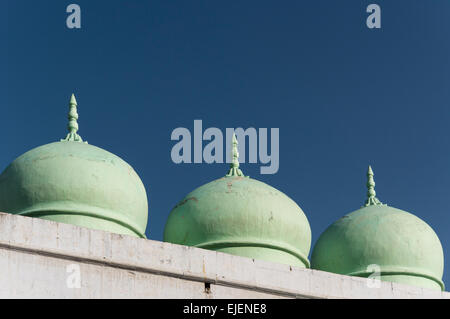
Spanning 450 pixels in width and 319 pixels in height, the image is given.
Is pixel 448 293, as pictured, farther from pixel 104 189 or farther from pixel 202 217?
pixel 104 189

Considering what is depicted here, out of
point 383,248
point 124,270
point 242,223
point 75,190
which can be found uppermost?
point 75,190

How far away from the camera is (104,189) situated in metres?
13.9

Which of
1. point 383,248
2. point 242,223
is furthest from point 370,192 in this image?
point 242,223

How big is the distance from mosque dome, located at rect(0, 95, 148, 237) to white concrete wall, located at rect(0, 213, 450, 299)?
4.21 ft

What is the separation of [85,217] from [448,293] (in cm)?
485

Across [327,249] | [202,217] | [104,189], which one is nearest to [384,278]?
[327,249]

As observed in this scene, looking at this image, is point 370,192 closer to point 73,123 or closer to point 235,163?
point 235,163

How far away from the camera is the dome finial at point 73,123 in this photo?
593 inches

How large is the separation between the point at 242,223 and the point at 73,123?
2803mm

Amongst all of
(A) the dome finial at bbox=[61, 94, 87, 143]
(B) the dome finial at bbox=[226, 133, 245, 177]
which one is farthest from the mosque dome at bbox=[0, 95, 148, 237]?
(B) the dome finial at bbox=[226, 133, 245, 177]

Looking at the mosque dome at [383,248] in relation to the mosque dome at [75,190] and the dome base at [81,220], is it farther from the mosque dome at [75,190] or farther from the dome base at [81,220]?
the dome base at [81,220]

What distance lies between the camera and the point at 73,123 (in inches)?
600

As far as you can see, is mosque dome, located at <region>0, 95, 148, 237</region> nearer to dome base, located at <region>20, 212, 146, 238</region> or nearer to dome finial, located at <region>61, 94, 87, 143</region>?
dome base, located at <region>20, 212, 146, 238</region>
